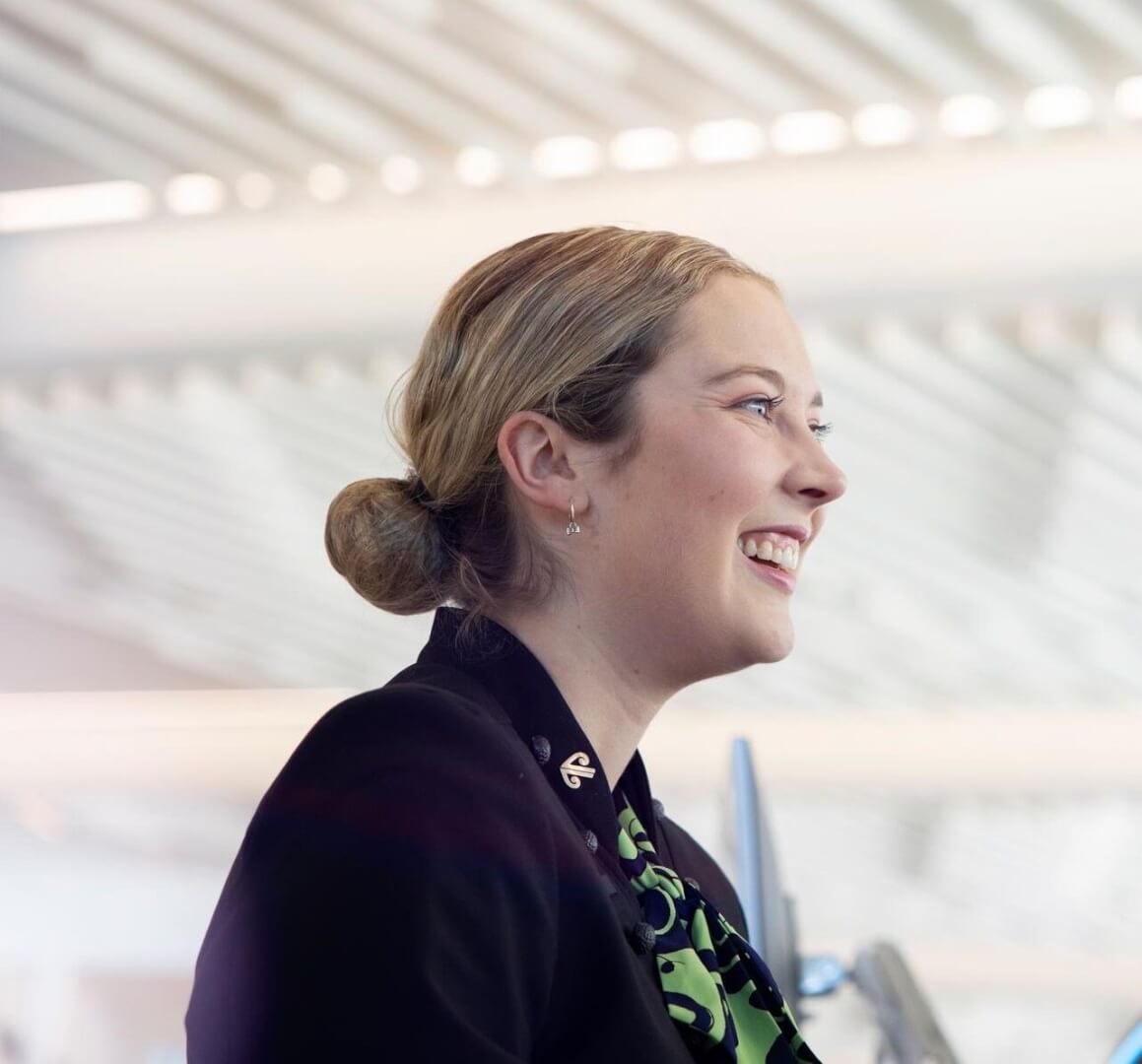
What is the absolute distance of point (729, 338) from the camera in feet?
3.98

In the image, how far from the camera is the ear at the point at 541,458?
120 cm

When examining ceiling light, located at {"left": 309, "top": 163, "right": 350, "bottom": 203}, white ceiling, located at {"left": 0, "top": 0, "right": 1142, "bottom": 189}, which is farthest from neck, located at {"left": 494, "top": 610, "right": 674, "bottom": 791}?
ceiling light, located at {"left": 309, "top": 163, "right": 350, "bottom": 203}

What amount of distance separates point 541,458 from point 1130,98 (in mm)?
1740

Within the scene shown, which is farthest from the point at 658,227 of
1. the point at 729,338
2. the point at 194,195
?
the point at 729,338

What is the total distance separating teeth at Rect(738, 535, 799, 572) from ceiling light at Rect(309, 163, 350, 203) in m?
1.97

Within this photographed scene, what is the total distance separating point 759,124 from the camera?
276cm

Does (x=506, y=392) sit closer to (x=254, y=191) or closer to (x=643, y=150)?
(x=643, y=150)

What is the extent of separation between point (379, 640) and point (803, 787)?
4.91 ft

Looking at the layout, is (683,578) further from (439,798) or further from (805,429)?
(439,798)

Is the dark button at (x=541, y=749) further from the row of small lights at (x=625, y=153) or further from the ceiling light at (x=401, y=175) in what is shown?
the ceiling light at (x=401, y=175)

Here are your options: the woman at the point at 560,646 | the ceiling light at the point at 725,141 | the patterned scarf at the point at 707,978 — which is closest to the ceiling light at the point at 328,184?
the ceiling light at the point at 725,141

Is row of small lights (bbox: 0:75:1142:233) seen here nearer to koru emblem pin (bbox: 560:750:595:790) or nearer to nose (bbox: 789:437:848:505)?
nose (bbox: 789:437:848:505)

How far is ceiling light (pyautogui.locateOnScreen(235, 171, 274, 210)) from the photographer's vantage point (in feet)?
9.89

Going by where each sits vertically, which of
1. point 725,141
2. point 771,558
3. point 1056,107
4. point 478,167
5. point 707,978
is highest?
point 1056,107
